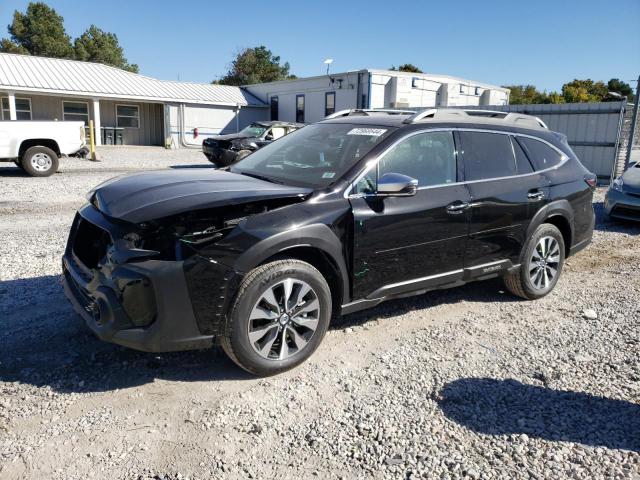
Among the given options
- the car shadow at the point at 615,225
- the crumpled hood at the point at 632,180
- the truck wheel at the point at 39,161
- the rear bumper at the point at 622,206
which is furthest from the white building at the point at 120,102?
the rear bumper at the point at 622,206

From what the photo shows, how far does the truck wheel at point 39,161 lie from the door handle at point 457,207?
491 inches

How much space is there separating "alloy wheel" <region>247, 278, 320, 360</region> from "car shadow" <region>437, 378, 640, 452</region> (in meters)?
1.00

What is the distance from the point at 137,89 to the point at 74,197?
20307 mm

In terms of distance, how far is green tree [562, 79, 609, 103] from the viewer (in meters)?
48.3

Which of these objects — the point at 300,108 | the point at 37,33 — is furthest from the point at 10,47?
the point at 300,108

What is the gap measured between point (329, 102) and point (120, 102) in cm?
1179

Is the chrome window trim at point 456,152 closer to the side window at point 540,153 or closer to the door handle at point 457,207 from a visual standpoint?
the side window at point 540,153

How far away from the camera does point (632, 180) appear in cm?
944

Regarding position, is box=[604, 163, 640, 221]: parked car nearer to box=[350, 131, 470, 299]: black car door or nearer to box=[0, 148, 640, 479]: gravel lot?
box=[0, 148, 640, 479]: gravel lot

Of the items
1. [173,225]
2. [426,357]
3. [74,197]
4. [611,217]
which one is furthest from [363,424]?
[74,197]

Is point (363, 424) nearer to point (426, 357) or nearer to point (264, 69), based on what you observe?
point (426, 357)

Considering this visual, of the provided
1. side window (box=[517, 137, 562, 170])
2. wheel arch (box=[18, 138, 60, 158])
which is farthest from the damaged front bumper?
wheel arch (box=[18, 138, 60, 158])

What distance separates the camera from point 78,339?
3.89m

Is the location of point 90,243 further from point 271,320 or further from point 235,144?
point 235,144
